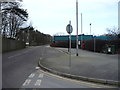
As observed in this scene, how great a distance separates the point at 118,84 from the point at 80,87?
68.6 inches

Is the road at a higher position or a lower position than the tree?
lower

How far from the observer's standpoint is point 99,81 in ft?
26.1

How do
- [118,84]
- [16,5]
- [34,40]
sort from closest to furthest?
[118,84], [16,5], [34,40]

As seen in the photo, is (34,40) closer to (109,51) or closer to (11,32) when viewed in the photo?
(11,32)

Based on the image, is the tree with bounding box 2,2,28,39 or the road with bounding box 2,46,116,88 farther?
the tree with bounding box 2,2,28,39

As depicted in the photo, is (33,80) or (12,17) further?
(12,17)

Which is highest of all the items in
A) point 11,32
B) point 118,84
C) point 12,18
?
point 12,18

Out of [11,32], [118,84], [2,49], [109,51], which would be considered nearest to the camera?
[118,84]

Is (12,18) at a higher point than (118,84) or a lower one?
higher

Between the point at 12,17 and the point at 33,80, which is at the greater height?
the point at 12,17

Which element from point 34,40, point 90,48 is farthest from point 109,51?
point 34,40

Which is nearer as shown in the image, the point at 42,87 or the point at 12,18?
the point at 42,87

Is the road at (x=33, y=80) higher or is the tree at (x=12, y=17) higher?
the tree at (x=12, y=17)

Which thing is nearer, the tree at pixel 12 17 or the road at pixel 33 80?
the road at pixel 33 80
